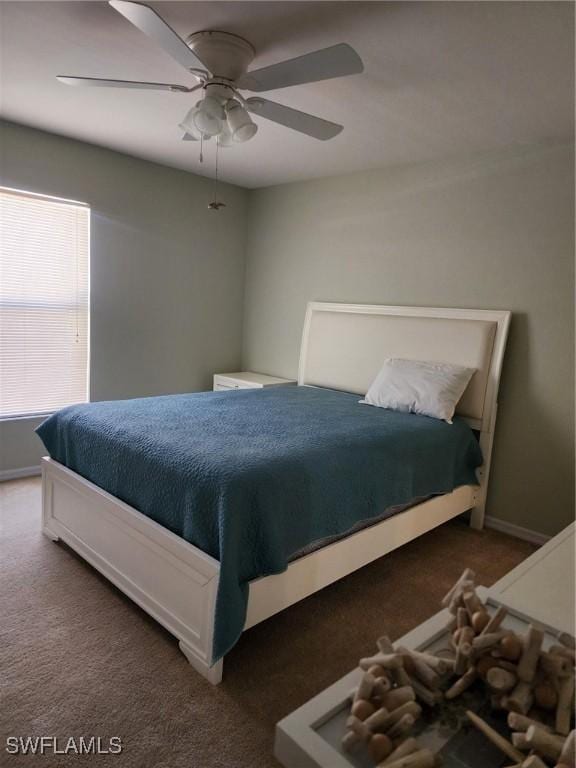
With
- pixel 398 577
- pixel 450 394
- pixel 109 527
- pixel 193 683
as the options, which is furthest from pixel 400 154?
pixel 193 683

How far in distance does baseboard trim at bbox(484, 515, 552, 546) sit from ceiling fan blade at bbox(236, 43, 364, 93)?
2784 mm

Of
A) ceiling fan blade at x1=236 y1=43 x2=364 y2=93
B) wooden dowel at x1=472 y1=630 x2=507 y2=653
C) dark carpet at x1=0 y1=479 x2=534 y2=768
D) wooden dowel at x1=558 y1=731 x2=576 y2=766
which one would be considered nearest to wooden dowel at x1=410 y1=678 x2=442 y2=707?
wooden dowel at x1=472 y1=630 x2=507 y2=653

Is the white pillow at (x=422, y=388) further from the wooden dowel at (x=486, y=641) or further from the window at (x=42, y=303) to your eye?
the window at (x=42, y=303)

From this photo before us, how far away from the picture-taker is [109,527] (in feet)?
7.71

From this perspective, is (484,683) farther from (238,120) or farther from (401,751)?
(238,120)

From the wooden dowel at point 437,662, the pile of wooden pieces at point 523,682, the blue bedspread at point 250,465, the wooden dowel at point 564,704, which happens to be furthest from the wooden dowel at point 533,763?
the blue bedspread at point 250,465

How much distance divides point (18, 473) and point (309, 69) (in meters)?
3.32

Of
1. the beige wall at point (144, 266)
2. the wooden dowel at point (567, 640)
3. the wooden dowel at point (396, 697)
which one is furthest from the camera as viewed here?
the beige wall at point (144, 266)

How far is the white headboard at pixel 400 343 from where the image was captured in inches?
127

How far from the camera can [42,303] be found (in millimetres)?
3699

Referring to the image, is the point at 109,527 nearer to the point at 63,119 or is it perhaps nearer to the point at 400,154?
the point at 63,119

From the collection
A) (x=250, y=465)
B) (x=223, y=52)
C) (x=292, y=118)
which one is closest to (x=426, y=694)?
(x=250, y=465)

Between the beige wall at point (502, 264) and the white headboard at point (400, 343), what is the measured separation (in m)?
0.11

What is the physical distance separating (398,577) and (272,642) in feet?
2.82
